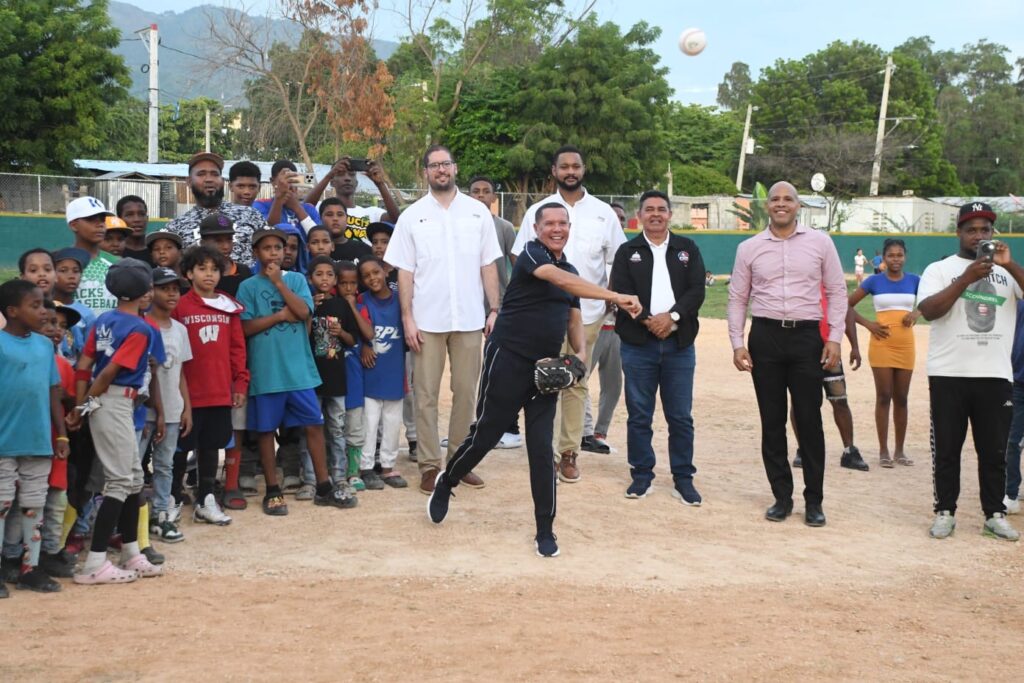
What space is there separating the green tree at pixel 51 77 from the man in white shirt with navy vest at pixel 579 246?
27.3m

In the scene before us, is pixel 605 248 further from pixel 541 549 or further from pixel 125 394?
pixel 125 394

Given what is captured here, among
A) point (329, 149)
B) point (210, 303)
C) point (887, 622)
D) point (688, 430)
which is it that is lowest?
point (887, 622)

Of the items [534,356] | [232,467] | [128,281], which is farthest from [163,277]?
[534,356]

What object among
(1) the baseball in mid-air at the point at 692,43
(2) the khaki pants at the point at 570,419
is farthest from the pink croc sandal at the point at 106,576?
(1) the baseball in mid-air at the point at 692,43

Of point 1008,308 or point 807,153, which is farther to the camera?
point 807,153

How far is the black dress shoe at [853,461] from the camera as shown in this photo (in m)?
8.68

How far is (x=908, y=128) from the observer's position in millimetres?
58906

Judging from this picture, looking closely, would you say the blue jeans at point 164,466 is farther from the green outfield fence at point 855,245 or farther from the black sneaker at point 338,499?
the green outfield fence at point 855,245

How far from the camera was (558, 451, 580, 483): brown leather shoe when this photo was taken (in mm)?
7695

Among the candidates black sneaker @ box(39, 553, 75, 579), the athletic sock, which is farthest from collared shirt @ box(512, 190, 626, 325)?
black sneaker @ box(39, 553, 75, 579)

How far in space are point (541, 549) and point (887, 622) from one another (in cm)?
190

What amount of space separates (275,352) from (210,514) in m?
1.09

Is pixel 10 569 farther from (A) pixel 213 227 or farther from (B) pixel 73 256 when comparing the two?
(A) pixel 213 227

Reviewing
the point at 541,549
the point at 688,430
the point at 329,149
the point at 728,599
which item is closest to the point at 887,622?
the point at 728,599
